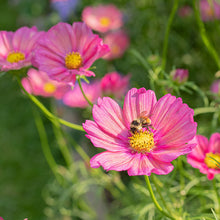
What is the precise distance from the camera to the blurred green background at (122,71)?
155 centimetres

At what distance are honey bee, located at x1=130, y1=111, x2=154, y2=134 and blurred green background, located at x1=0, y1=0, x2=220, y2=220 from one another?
0.74 meters

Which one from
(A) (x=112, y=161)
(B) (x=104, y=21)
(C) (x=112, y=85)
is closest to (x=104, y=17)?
(B) (x=104, y=21)

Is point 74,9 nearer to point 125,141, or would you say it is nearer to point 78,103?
point 78,103

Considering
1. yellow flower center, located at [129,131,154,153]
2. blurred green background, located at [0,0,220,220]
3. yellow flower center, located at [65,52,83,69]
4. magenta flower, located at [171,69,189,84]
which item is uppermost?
blurred green background, located at [0,0,220,220]

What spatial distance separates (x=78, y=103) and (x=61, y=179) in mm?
363

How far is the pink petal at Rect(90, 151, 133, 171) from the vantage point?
541 mm

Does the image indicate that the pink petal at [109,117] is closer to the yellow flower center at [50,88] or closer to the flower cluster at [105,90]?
the flower cluster at [105,90]

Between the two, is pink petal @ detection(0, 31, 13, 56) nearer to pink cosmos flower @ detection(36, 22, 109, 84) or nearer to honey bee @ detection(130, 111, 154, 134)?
pink cosmos flower @ detection(36, 22, 109, 84)

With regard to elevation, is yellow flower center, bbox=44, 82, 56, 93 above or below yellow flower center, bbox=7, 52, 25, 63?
above

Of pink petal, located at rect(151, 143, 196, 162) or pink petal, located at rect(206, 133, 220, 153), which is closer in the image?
pink petal, located at rect(151, 143, 196, 162)

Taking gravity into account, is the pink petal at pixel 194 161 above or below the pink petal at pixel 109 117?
below

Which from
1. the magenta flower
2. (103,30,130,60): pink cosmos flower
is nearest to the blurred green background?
(103,30,130,60): pink cosmos flower

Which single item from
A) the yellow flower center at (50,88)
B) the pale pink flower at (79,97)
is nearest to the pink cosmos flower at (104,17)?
the pale pink flower at (79,97)

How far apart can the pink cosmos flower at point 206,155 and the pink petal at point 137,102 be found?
140 millimetres
